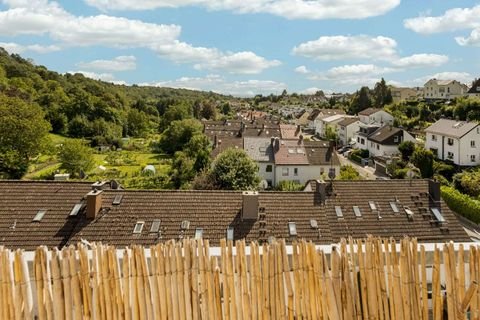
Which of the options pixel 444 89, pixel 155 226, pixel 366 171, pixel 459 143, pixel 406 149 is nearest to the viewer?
pixel 155 226

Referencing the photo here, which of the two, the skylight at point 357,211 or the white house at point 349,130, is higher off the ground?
the white house at point 349,130

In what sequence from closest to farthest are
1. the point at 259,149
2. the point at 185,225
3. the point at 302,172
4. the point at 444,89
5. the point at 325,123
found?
the point at 185,225
the point at 302,172
the point at 259,149
the point at 325,123
the point at 444,89

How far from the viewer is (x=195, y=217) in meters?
16.4

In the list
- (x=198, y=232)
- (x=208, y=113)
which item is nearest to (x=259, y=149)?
(x=198, y=232)

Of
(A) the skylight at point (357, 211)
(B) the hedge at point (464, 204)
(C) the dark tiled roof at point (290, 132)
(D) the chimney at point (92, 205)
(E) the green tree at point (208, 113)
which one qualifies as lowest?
(B) the hedge at point (464, 204)

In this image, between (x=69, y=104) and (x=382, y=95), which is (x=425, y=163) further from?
(x=69, y=104)

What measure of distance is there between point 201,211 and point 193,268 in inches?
546

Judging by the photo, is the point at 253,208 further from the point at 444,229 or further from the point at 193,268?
the point at 193,268

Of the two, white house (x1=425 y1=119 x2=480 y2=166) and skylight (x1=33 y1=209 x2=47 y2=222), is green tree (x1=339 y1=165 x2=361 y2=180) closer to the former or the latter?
white house (x1=425 y1=119 x2=480 y2=166)

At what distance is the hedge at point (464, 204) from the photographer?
2552 cm

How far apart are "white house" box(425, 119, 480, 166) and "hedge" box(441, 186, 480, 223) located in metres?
12.3

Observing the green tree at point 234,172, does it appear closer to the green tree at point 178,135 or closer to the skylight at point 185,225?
the skylight at point 185,225

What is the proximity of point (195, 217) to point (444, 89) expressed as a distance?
8433cm

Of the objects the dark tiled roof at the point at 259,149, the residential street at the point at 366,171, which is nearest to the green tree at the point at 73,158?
the dark tiled roof at the point at 259,149
